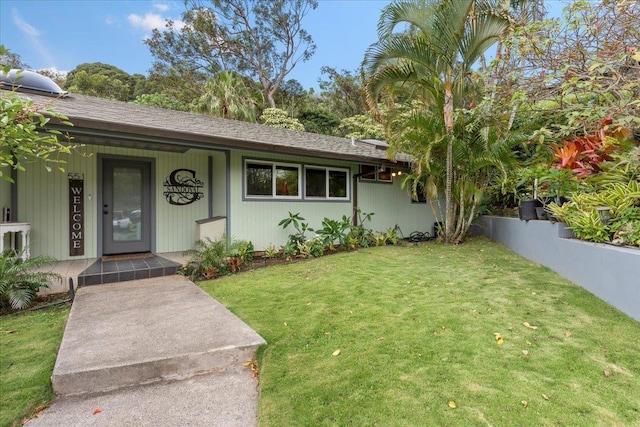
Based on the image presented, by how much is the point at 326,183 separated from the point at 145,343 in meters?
5.82

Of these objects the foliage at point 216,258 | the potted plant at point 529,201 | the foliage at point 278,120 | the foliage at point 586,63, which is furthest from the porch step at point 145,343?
the foliage at point 278,120

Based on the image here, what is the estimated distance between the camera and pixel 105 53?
24.1m

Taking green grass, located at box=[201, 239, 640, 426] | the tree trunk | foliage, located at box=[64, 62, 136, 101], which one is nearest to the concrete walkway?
green grass, located at box=[201, 239, 640, 426]

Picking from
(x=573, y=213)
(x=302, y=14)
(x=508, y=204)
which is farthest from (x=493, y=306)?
(x=302, y=14)

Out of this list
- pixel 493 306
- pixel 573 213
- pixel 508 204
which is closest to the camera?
pixel 493 306

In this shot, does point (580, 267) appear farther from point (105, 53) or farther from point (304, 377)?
point (105, 53)

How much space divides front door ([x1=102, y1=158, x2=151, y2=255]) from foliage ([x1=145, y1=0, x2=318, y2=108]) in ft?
55.4

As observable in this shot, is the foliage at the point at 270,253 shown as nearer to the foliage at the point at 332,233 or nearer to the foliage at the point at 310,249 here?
the foliage at the point at 310,249

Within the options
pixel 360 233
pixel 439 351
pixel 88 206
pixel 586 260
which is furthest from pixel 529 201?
pixel 88 206

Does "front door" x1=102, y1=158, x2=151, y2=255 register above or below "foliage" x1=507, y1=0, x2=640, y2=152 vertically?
below

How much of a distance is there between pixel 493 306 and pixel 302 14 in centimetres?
2481

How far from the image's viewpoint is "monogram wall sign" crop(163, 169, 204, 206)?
22.4 ft

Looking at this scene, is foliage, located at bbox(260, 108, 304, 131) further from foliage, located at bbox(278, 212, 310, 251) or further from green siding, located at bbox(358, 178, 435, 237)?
foliage, located at bbox(278, 212, 310, 251)

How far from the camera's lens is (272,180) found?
7.11m
